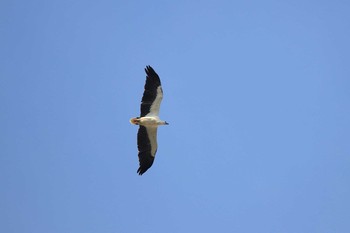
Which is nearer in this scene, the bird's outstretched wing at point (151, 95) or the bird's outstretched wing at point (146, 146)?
the bird's outstretched wing at point (151, 95)

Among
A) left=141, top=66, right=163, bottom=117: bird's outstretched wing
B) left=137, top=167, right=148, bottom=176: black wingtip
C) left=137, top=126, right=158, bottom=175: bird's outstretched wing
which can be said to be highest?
left=141, top=66, right=163, bottom=117: bird's outstretched wing

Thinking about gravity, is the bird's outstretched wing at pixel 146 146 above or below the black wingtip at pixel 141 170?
above

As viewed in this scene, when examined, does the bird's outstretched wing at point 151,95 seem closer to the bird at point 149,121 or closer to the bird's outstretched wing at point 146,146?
the bird at point 149,121

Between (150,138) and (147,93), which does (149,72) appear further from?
(150,138)

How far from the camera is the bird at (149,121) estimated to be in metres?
41.1

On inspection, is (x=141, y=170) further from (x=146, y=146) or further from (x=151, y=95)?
(x=151, y=95)

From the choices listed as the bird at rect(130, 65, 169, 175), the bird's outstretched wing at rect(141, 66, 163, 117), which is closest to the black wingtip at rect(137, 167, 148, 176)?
the bird at rect(130, 65, 169, 175)

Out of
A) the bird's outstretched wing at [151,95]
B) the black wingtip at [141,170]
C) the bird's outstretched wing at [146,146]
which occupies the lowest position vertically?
the black wingtip at [141,170]

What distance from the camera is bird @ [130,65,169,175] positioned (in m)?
41.1

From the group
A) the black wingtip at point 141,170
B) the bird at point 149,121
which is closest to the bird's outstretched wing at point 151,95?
the bird at point 149,121

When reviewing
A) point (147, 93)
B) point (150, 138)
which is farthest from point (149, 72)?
point (150, 138)

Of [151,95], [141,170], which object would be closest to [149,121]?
[151,95]

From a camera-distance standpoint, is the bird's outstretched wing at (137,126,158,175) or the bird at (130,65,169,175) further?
the bird's outstretched wing at (137,126,158,175)

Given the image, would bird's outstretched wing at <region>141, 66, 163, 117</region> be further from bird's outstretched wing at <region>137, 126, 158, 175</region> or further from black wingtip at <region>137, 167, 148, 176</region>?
black wingtip at <region>137, 167, 148, 176</region>
